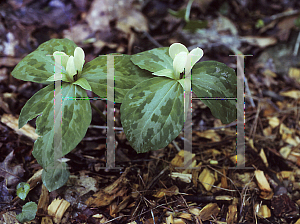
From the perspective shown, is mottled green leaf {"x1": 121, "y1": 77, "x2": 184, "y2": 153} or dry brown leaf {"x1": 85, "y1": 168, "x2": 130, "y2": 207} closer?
mottled green leaf {"x1": 121, "y1": 77, "x2": 184, "y2": 153}

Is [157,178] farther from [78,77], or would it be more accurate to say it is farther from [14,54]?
[14,54]

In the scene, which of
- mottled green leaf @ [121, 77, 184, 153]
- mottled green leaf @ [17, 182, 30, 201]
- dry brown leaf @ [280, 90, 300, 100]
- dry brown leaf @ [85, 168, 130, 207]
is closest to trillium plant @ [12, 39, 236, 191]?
mottled green leaf @ [121, 77, 184, 153]

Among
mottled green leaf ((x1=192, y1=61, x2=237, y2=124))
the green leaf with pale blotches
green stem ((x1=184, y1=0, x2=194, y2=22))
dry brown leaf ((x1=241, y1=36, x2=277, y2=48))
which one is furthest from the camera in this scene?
green stem ((x1=184, y1=0, x2=194, y2=22))

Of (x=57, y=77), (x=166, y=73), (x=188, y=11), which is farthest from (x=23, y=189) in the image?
(x=188, y=11)

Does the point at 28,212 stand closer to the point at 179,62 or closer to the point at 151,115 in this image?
the point at 151,115

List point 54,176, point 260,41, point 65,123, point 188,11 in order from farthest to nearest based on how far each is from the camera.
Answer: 1. point 188,11
2. point 260,41
3. point 54,176
4. point 65,123

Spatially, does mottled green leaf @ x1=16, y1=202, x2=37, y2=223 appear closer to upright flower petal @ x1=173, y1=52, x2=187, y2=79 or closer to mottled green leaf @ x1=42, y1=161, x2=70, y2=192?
mottled green leaf @ x1=42, y1=161, x2=70, y2=192
